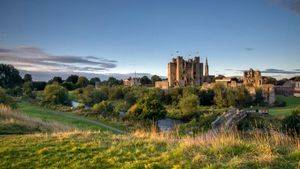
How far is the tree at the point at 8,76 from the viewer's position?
11719cm

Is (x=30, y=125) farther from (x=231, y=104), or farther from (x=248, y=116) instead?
(x=231, y=104)

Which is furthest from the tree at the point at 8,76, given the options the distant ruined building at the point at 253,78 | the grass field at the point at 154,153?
the grass field at the point at 154,153

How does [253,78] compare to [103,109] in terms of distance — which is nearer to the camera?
[103,109]

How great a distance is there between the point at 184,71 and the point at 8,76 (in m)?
82.2

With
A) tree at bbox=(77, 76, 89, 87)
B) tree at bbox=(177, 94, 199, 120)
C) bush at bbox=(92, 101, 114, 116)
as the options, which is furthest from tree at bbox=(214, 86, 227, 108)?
tree at bbox=(77, 76, 89, 87)

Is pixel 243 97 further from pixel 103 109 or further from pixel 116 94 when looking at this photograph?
pixel 103 109

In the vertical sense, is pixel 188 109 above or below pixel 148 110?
below

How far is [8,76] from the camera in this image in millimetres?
120688

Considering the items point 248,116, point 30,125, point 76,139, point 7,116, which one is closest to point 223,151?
point 76,139

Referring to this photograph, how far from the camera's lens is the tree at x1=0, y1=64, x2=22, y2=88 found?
117188 mm

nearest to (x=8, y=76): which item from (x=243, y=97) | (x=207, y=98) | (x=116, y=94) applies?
(x=116, y=94)

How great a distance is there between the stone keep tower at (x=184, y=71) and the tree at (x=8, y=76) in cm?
6998

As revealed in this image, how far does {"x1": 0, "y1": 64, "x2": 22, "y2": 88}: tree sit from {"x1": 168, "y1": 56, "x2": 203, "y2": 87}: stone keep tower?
6998cm

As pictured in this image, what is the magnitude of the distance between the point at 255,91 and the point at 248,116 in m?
52.6
